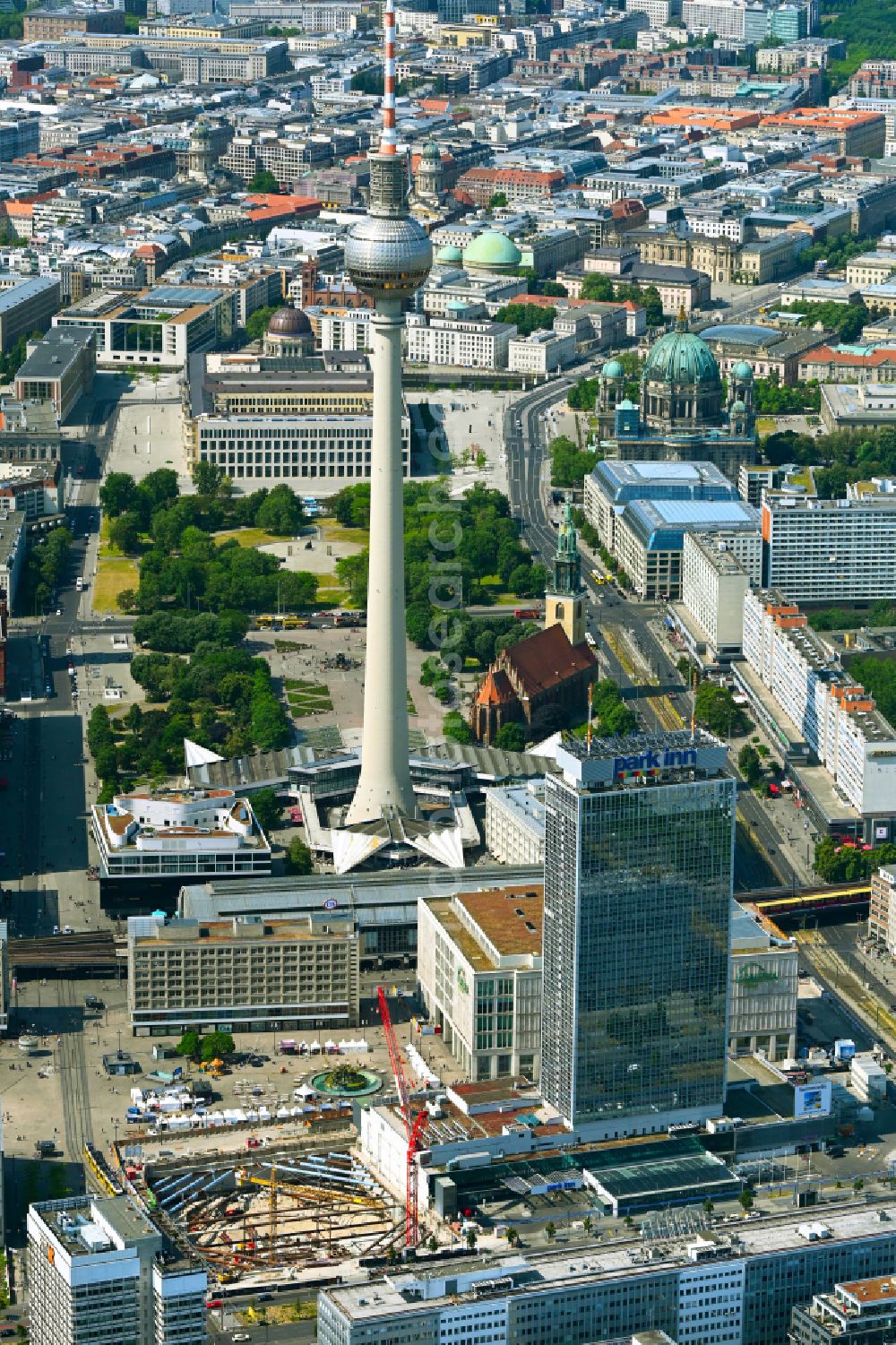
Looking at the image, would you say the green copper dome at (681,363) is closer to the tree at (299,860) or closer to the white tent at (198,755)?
the white tent at (198,755)

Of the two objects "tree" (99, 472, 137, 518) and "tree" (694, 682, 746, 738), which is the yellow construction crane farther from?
"tree" (99, 472, 137, 518)

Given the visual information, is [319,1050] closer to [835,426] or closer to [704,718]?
[704,718]

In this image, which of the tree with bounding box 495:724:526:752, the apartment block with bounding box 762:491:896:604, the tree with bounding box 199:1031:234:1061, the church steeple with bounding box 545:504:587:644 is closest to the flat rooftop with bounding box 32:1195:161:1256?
the tree with bounding box 199:1031:234:1061

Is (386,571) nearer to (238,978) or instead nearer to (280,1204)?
(238,978)

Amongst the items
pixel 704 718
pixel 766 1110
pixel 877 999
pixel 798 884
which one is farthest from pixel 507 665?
pixel 766 1110

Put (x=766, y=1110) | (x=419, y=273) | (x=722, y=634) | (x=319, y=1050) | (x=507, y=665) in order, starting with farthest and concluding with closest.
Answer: (x=722, y=634) < (x=507, y=665) < (x=419, y=273) < (x=319, y=1050) < (x=766, y=1110)

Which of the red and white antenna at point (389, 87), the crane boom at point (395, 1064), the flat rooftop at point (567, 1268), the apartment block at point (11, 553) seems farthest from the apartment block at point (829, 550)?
the flat rooftop at point (567, 1268)
